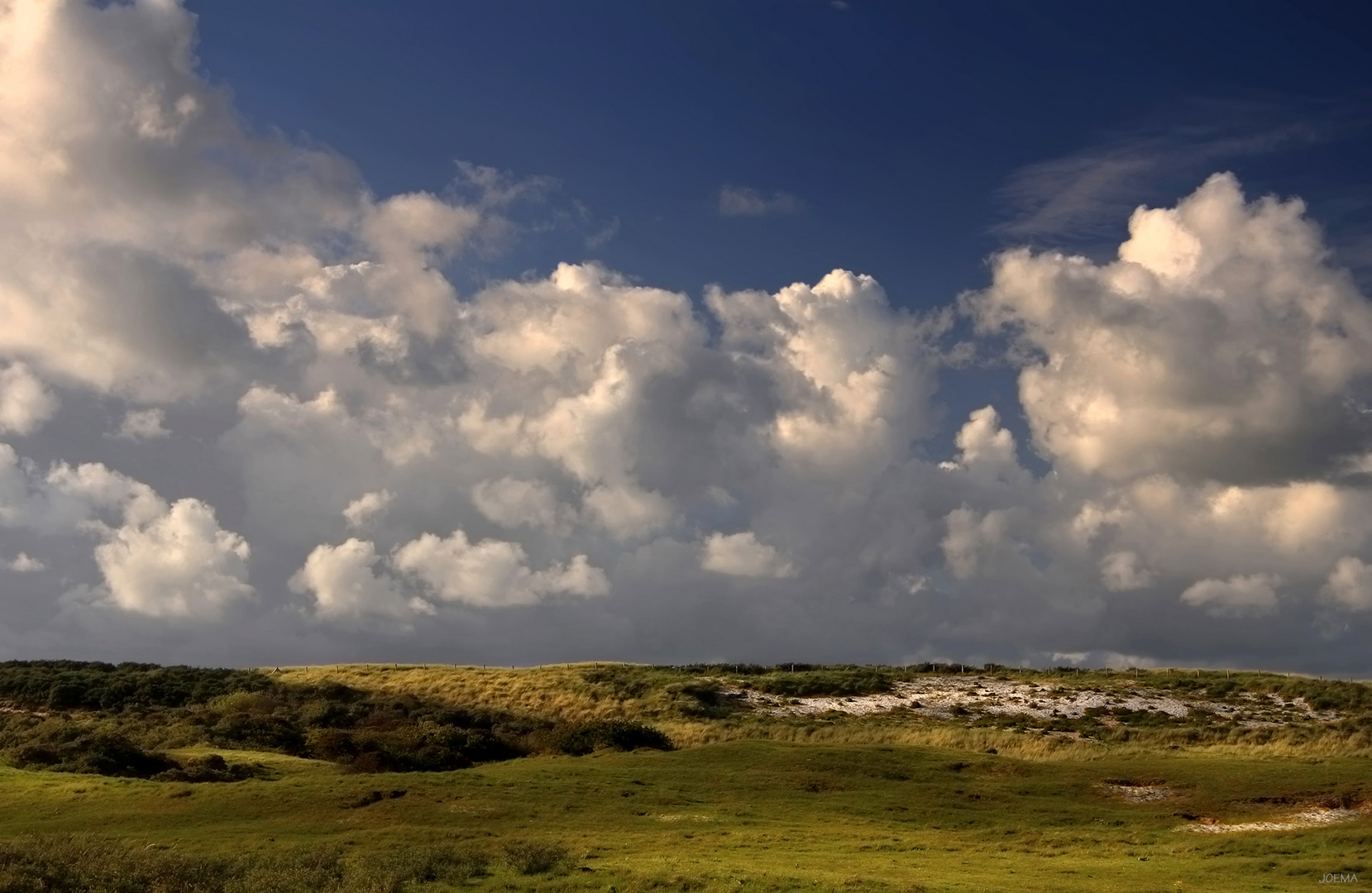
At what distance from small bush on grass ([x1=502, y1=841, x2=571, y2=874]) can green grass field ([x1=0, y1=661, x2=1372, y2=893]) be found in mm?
441

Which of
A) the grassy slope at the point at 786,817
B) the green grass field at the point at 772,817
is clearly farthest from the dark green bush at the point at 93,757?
the grassy slope at the point at 786,817

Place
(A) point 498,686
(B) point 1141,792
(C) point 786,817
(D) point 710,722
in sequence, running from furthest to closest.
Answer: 1. (A) point 498,686
2. (D) point 710,722
3. (B) point 1141,792
4. (C) point 786,817

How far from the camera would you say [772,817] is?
1900 inches

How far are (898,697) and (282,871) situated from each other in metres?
69.5

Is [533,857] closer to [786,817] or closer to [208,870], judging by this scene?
[208,870]

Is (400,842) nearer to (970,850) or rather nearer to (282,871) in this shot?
(282,871)

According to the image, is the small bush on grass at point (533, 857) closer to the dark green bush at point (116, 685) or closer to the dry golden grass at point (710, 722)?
the dry golden grass at point (710, 722)

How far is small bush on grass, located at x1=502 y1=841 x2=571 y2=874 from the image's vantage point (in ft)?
115

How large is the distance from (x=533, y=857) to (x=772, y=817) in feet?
50.2

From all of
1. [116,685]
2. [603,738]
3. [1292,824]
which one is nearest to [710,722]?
[603,738]

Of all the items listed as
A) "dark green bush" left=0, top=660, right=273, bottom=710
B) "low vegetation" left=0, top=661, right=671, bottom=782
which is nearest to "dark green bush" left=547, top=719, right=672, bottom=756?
"low vegetation" left=0, top=661, right=671, bottom=782

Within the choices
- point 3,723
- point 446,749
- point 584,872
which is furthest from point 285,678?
point 584,872

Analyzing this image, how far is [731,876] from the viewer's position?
32.9 m

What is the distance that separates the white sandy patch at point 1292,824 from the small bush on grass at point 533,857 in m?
26.0
